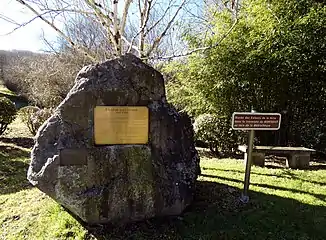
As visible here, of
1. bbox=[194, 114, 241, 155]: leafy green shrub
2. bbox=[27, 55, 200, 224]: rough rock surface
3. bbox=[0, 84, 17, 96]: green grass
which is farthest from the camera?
bbox=[0, 84, 17, 96]: green grass

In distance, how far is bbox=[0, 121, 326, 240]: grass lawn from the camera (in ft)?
9.77

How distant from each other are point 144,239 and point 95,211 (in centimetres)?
53

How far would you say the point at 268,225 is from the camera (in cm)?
316

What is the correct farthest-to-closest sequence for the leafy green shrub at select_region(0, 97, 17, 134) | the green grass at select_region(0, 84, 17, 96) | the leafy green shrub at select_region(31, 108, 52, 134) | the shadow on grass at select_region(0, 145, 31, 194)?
1. the green grass at select_region(0, 84, 17, 96)
2. the leafy green shrub at select_region(31, 108, 52, 134)
3. the leafy green shrub at select_region(0, 97, 17, 134)
4. the shadow on grass at select_region(0, 145, 31, 194)

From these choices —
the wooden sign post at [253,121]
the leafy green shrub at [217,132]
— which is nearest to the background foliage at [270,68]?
the leafy green shrub at [217,132]

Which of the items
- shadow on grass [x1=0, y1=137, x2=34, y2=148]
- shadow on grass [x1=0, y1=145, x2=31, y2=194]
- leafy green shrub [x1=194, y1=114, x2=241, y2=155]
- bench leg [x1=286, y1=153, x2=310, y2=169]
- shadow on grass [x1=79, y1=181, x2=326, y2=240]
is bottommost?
shadow on grass [x1=0, y1=145, x2=31, y2=194]

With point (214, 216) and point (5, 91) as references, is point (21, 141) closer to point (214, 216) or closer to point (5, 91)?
point (214, 216)

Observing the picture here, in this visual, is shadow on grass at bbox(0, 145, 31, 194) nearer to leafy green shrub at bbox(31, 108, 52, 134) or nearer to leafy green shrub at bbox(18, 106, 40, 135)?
leafy green shrub at bbox(31, 108, 52, 134)

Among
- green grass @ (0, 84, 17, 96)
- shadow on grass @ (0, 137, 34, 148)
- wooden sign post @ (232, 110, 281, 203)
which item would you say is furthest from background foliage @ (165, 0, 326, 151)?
green grass @ (0, 84, 17, 96)

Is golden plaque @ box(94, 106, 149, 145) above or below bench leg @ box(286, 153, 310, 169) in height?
above

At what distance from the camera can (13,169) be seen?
5.50 m

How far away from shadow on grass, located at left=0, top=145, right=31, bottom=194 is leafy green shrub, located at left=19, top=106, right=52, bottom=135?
4.21ft

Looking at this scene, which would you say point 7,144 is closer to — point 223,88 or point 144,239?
point 223,88

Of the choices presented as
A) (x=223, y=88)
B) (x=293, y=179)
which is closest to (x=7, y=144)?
(x=223, y=88)
